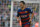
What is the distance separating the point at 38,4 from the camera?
3.21 meters

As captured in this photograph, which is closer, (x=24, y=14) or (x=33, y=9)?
(x=24, y=14)

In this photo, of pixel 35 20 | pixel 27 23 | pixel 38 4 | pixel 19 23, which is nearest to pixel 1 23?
pixel 19 23

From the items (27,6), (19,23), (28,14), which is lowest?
(19,23)

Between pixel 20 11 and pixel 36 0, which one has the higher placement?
pixel 36 0

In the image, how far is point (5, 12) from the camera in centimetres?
322

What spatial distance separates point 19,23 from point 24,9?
455 mm

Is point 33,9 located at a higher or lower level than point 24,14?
higher

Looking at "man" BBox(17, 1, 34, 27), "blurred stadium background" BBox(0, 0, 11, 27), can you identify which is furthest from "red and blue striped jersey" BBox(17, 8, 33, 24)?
"blurred stadium background" BBox(0, 0, 11, 27)

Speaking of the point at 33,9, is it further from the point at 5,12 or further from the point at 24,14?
the point at 5,12

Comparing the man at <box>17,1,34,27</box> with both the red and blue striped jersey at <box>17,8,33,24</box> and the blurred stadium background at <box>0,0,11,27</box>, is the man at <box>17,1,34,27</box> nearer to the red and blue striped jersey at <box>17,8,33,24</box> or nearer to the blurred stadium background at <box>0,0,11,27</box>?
the red and blue striped jersey at <box>17,8,33,24</box>

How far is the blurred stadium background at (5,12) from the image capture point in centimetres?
321

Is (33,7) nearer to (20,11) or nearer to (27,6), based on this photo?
(27,6)

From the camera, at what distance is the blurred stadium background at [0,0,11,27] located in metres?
3.21

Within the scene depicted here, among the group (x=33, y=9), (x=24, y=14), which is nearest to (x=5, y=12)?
(x=24, y=14)
